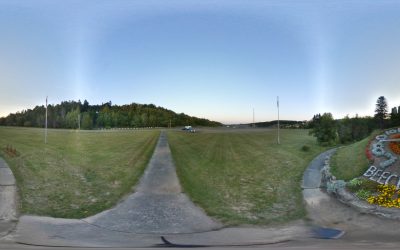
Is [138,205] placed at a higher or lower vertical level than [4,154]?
lower

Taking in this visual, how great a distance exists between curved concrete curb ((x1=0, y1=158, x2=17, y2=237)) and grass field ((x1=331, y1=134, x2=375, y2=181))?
51.5 feet

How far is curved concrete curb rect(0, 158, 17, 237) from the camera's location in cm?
1405

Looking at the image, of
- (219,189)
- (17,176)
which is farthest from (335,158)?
(17,176)

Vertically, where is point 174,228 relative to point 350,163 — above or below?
below

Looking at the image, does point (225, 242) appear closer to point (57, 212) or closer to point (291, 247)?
point (291, 247)

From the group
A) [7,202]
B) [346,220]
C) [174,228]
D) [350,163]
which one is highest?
[350,163]

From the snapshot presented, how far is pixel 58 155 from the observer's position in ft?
102

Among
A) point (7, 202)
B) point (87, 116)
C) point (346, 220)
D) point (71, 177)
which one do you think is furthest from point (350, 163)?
point (87, 116)

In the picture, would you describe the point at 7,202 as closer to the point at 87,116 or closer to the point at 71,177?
the point at 71,177

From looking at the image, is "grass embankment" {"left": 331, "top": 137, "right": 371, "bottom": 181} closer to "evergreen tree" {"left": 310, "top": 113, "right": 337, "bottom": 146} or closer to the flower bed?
the flower bed

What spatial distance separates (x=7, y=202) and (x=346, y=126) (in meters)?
27.3

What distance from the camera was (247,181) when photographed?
22844mm

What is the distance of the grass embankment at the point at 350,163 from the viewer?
20797 mm

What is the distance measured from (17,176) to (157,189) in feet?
25.5
